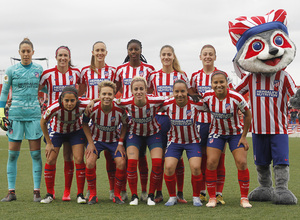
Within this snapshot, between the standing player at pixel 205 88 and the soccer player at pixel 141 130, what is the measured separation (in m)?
0.49

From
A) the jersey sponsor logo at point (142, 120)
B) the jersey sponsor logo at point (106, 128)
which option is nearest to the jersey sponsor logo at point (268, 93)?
the jersey sponsor logo at point (142, 120)

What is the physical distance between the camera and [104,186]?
579 centimetres

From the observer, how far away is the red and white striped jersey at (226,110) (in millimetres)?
4215

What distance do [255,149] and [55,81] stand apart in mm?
2389

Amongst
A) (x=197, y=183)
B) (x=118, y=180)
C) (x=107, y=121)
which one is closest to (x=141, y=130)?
(x=107, y=121)

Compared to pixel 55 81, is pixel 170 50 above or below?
above

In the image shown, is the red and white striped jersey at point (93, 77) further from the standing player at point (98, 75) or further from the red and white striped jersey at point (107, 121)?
the red and white striped jersey at point (107, 121)

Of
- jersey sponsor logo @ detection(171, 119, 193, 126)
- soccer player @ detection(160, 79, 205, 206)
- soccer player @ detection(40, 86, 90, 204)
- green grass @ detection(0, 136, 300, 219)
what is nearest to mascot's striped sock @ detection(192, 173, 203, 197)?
soccer player @ detection(160, 79, 205, 206)

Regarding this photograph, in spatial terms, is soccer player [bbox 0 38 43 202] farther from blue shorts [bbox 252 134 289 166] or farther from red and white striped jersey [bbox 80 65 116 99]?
blue shorts [bbox 252 134 289 166]

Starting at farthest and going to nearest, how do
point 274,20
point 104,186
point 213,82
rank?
point 104,186 < point 274,20 < point 213,82

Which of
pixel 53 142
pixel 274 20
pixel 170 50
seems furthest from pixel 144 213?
pixel 274 20

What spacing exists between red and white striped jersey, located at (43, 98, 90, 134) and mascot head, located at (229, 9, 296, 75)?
1787 mm

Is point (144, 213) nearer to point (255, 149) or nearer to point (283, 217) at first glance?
point (283, 217)

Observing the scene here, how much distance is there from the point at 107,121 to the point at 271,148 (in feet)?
5.88
